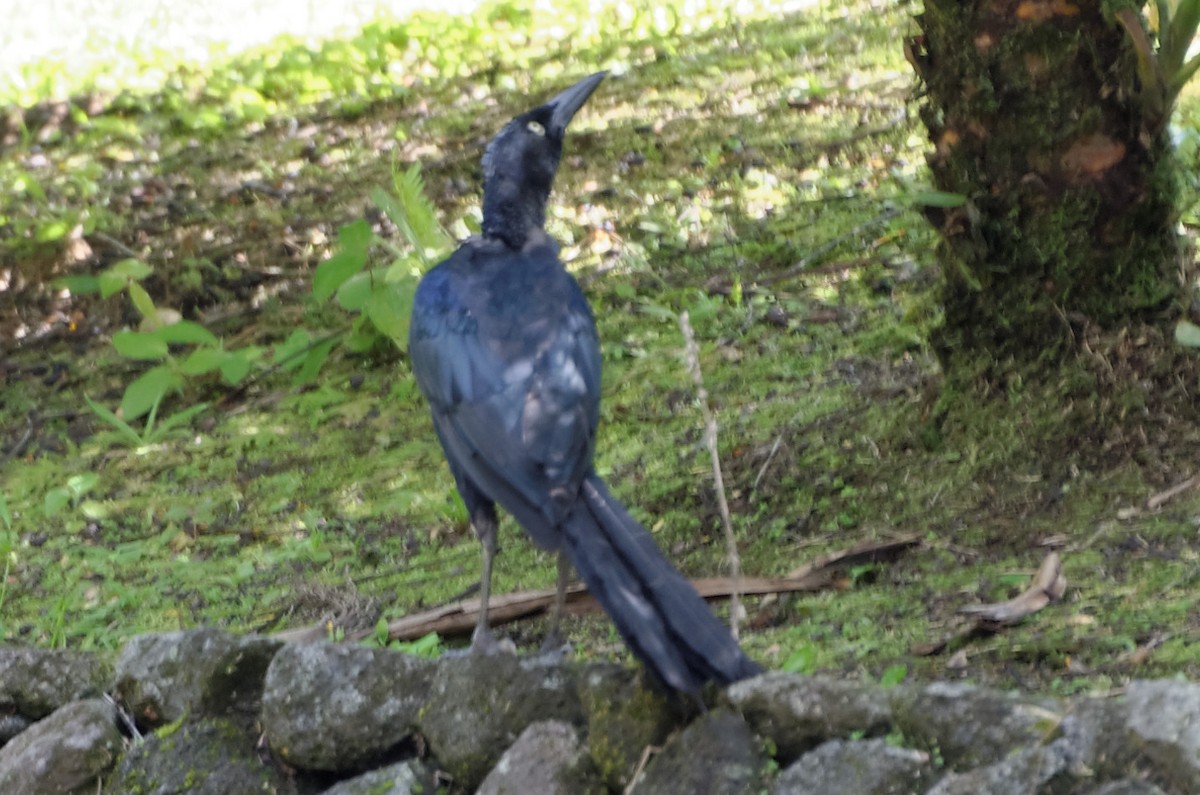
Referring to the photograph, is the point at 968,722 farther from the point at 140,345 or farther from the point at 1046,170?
the point at 140,345

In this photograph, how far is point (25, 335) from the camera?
7.69m

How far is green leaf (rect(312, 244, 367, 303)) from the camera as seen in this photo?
6.07m

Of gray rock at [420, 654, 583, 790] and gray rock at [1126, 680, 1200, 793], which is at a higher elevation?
gray rock at [1126, 680, 1200, 793]

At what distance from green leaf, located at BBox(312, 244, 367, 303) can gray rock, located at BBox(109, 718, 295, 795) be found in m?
3.18

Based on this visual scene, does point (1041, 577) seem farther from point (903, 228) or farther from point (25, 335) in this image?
point (25, 335)

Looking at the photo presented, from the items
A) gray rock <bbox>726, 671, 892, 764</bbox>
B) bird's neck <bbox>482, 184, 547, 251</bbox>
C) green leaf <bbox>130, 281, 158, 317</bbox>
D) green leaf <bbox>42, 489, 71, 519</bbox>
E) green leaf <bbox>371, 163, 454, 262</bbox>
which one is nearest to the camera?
gray rock <bbox>726, 671, 892, 764</bbox>

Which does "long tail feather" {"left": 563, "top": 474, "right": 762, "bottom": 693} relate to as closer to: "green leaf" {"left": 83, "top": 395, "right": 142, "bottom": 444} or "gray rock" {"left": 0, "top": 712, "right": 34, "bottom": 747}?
"gray rock" {"left": 0, "top": 712, "right": 34, "bottom": 747}

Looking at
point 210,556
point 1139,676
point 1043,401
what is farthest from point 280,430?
point 1139,676

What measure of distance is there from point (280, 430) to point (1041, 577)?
12.2 ft

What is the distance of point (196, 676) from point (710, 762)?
132 centimetres

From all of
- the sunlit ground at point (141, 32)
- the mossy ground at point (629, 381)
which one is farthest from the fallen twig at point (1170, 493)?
the sunlit ground at point (141, 32)

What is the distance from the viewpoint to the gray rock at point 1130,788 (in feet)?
6.39

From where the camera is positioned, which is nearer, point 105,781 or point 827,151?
point 105,781

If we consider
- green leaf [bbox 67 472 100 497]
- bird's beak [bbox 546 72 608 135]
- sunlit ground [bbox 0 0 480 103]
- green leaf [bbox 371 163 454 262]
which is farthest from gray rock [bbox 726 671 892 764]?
sunlit ground [bbox 0 0 480 103]
